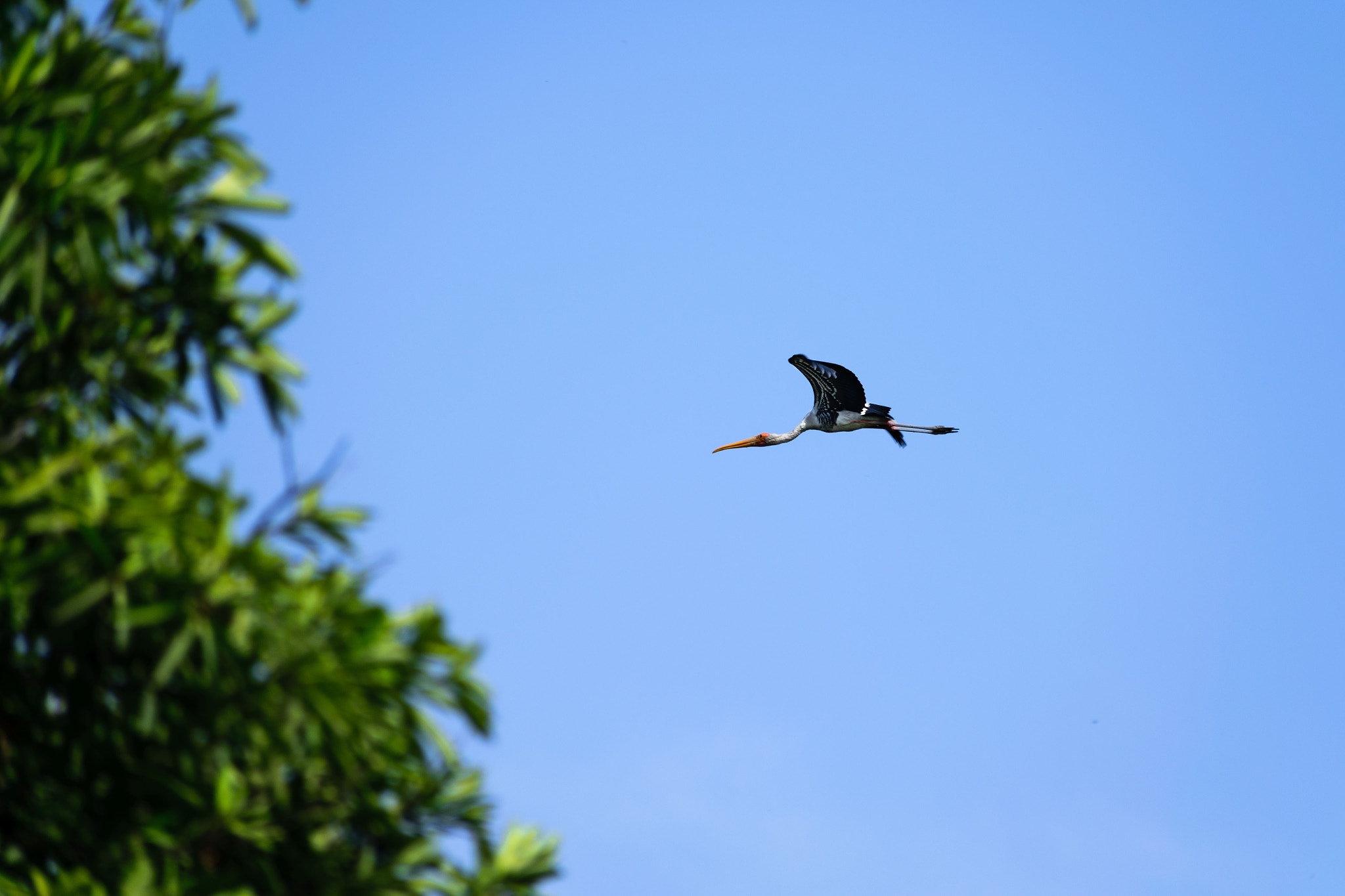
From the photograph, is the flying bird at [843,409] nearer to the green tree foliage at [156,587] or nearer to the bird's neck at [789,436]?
the bird's neck at [789,436]

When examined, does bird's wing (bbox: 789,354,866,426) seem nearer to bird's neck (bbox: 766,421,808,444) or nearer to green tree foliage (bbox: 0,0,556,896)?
bird's neck (bbox: 766,421,808,444)

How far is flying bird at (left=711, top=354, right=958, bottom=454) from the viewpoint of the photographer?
1791cm

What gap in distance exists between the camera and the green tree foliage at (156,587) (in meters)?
7.37

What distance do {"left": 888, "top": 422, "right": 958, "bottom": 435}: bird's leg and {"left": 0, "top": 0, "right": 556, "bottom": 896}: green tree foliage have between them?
434 inches

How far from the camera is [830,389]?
1844cm

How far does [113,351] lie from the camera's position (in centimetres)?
847

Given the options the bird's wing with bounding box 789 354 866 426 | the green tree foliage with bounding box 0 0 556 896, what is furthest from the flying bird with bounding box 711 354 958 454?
the green tree foliage with bounding box 0 0 556 896

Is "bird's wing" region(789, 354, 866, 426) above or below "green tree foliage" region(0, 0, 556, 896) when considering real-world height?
above

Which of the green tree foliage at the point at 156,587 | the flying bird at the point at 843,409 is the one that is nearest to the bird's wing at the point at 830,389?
the flying bird at the point at 843,409

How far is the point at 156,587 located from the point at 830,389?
12223mm

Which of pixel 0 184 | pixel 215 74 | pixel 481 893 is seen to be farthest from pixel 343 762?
pixel 215 74

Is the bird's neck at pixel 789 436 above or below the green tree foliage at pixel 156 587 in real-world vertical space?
above

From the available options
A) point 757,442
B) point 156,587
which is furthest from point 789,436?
point 156,587

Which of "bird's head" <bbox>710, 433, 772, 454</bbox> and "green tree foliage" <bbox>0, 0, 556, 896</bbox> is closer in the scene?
"green tree foliage" <bbox>0, 0, 556, 896</bbox>
